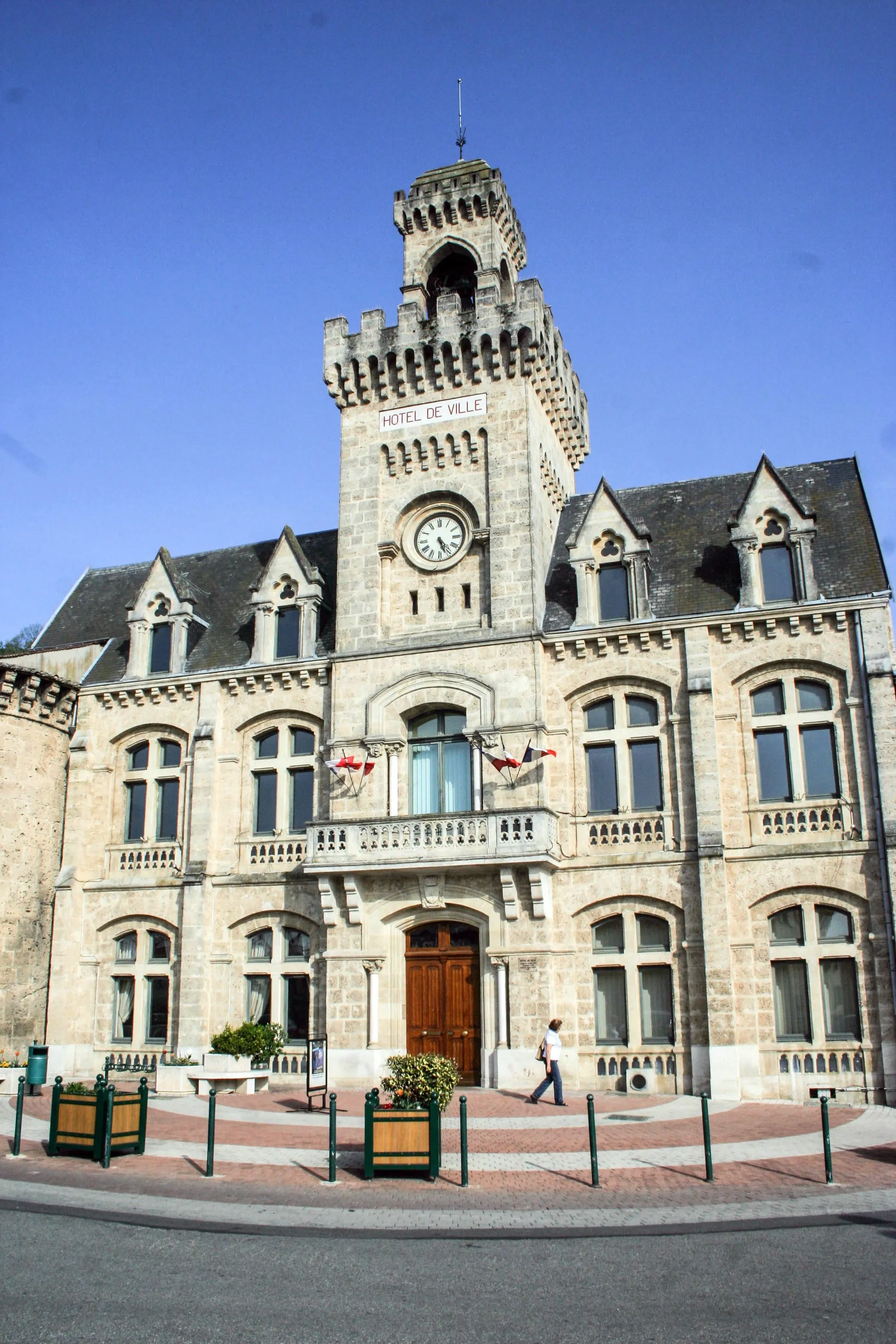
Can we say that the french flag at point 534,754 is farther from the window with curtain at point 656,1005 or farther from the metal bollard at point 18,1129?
the metal bollard at point 18,1129

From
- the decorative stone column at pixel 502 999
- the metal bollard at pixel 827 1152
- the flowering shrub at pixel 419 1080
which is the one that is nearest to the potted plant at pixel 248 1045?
the decorative stone column at pixel 502 999

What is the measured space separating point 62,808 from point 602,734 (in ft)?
49.7

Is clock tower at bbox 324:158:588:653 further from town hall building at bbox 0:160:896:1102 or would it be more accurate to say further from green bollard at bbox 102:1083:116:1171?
green bollard at bbox 102:1083:116:1171

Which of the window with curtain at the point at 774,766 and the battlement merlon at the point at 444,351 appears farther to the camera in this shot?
the battlement merlon at the point at 444,351

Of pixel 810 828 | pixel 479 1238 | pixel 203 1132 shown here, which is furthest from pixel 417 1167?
pixel 810 828

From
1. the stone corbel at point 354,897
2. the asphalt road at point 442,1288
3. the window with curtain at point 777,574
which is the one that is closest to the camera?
the asphalt road at point 442,1288

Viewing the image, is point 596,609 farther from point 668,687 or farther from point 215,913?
point 215,913

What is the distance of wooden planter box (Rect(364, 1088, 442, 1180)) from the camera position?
49.5ft

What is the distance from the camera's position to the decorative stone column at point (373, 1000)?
84.0ft

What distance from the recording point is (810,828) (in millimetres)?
24844

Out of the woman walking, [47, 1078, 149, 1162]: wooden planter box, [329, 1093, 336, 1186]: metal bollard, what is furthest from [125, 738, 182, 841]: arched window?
[329, 1093, 336, 1186]: metal bollard

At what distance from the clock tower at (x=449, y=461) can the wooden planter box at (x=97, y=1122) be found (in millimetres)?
13781

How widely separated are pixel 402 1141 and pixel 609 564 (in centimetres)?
1658

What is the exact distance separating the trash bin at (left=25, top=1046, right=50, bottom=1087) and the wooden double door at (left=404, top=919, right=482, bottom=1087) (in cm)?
895
